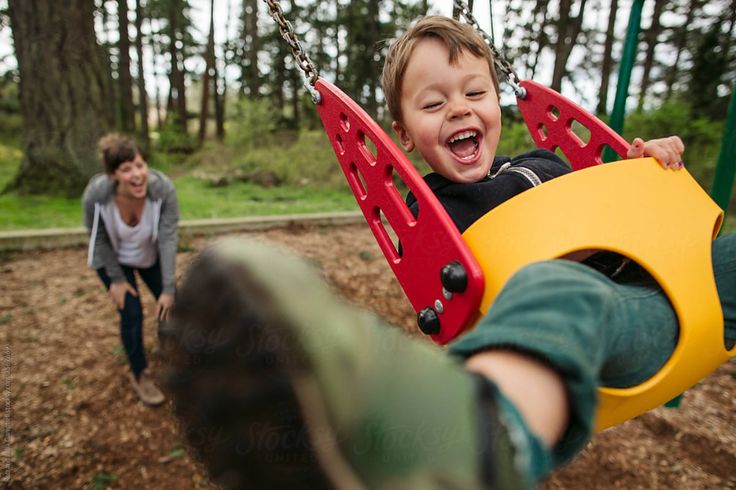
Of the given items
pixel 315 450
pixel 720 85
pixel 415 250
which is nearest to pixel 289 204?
pixel 415 250

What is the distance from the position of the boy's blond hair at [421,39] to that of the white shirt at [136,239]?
Result: 1.58m

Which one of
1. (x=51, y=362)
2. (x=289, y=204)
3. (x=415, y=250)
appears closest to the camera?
(x=415, y=250)

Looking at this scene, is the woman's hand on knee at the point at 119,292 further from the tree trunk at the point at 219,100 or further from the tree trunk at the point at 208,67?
the tree trunk at the point at 219,100

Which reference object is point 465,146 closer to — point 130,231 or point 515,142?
point 130,231

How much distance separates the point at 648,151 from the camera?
1121 mm

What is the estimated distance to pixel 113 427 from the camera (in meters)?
2.19

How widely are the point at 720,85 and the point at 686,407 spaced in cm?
844

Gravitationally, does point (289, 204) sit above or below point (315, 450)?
below

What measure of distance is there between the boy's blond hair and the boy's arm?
478mm

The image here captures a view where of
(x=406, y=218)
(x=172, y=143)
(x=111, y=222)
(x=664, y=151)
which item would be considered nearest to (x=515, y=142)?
(x=111, y=222)

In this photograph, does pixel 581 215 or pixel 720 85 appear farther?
pixel 720 85

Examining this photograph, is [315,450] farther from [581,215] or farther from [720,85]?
[720,85]

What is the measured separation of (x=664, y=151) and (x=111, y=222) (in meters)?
2.35

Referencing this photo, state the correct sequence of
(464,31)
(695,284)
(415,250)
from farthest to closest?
(464,31) < (415,250) < (695,284)
